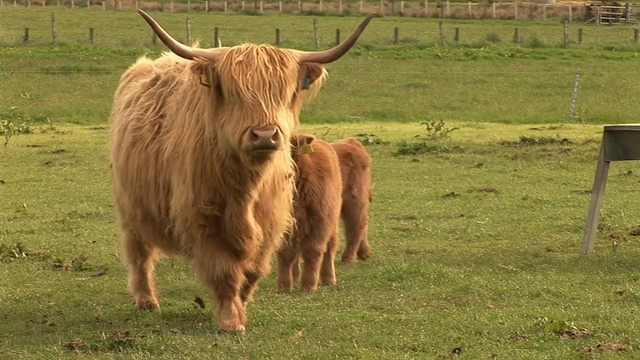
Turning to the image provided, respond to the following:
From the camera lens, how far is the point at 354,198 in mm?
10992

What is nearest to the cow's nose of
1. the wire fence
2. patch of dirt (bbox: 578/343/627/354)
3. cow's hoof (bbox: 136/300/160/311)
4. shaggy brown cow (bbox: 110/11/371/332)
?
shaggy brown cow (bbox: 110/11/371/332)

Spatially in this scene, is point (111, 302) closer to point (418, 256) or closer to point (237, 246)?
point (237, 246)

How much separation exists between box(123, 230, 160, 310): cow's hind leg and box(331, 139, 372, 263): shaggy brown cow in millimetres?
2375

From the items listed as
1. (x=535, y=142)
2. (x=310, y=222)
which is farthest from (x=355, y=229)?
(x=535, y=142)

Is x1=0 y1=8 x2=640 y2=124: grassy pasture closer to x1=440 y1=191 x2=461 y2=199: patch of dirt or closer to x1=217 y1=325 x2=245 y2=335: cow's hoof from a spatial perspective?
x1=440 y1=191 x2=461 y2=199: patch of dirt

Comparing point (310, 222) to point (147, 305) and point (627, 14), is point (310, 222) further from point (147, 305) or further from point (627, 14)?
point (627, 14)

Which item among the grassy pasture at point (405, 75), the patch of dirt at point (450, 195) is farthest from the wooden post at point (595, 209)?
the grassy pasture at point (405, 75)

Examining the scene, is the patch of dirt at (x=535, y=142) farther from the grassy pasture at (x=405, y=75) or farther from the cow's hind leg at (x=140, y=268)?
the cow's hind leg at (x=140, y=268)

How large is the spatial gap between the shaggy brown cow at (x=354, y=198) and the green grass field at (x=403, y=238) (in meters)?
0.27

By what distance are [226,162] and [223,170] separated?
62 millimetres

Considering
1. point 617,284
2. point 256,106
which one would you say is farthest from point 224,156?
point 617,284

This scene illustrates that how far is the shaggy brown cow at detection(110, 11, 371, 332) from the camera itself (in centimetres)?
727

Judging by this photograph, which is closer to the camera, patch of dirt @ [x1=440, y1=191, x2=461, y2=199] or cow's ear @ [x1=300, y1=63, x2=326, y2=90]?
cow's ear @ [x1=300, y1=63, x2=326, y2=90]

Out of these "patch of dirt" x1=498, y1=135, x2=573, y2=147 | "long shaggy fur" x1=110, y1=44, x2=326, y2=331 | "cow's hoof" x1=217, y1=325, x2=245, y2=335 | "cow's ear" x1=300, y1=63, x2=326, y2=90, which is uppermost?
"cow's ear" x1=300, y1=63, x2=326, y2=90
